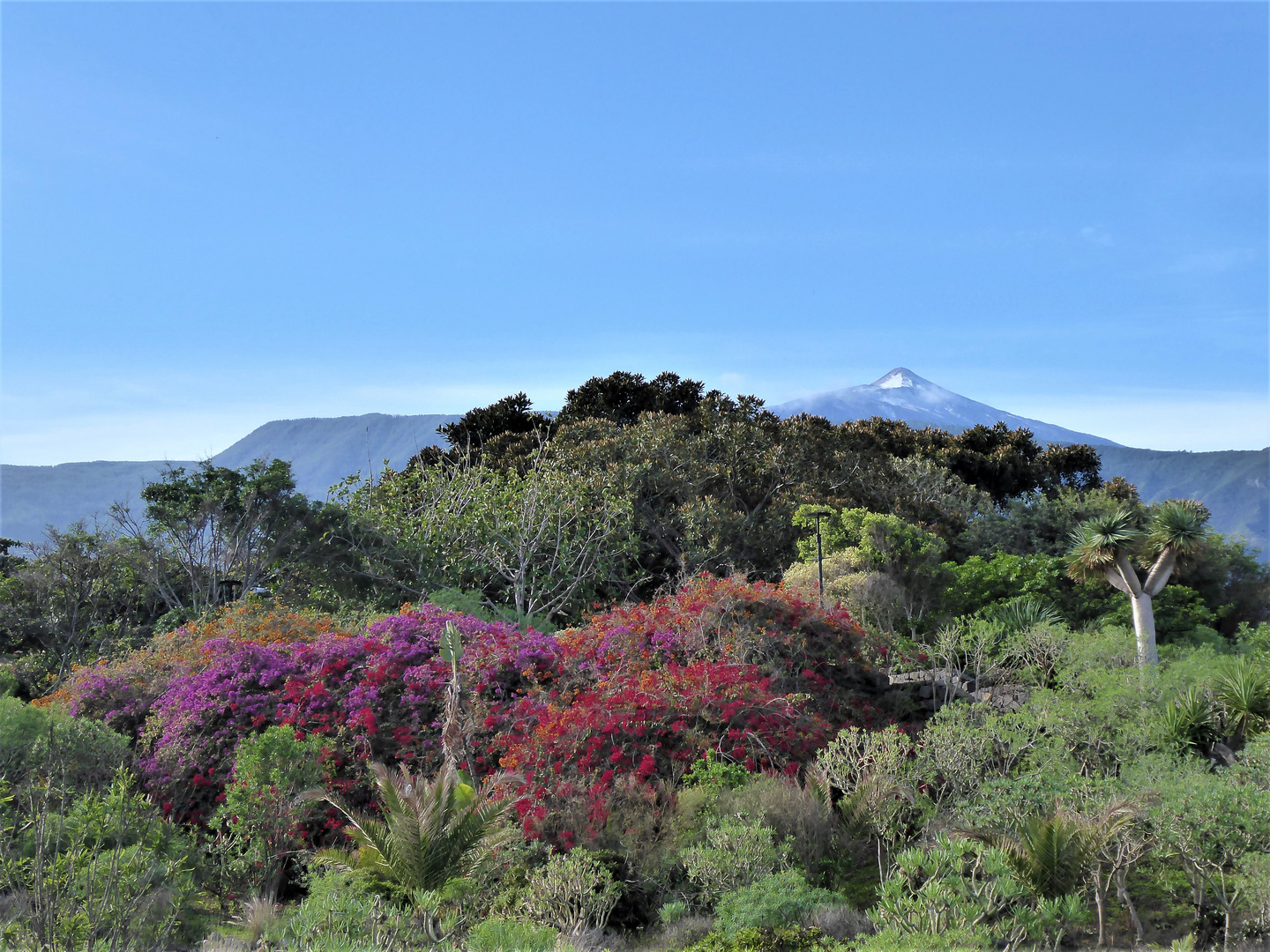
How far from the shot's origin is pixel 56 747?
28.5ft

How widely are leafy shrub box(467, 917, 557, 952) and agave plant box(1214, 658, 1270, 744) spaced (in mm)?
8274

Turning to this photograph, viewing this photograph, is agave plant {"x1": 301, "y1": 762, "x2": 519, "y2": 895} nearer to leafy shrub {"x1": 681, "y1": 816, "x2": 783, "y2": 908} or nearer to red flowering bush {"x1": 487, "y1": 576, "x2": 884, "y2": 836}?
red flowering bush {"x1": 487, "y1": 576, "x2": 884, "y2": 836}

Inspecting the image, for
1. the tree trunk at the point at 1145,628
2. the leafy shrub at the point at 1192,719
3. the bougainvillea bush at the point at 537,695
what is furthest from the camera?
the tree trunk at the point at 1145,628

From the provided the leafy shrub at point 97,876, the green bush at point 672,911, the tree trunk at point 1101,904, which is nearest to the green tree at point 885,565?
the tree trunk at point 1101,904

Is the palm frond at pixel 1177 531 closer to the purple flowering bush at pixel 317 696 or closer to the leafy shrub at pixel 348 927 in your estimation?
the purple flowering bush at pixel 317 696

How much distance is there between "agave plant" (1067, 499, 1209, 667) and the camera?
13375 millimetres

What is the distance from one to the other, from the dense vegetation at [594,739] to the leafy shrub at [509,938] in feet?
0.09

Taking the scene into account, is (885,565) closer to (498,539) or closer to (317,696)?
(498,539)

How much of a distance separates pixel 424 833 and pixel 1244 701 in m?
8.95

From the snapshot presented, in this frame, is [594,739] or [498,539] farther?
[498,539]

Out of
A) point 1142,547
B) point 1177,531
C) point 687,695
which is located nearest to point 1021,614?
point 1142,547

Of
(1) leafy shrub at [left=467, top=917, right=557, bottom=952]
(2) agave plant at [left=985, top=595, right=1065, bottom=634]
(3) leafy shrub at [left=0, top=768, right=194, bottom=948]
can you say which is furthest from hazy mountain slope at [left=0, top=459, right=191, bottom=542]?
(1) leafy shrub at [left=467, top=917, right=557, bottom=952]

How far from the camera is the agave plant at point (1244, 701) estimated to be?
1037cm

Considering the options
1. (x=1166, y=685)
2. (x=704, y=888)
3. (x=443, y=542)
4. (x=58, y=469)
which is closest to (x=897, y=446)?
(x=443, y=542)
